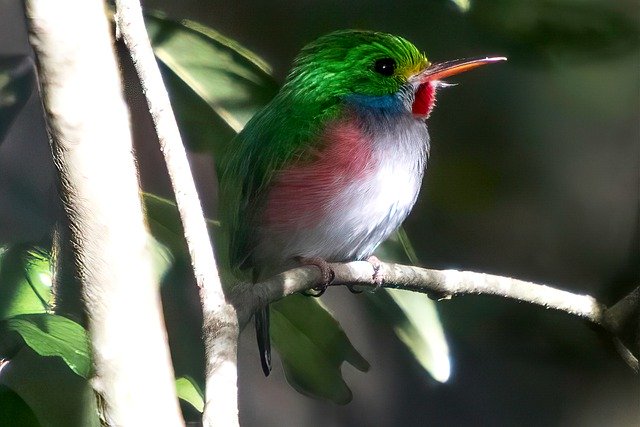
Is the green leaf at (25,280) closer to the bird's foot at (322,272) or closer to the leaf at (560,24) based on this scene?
the bird's foot at (322,272)

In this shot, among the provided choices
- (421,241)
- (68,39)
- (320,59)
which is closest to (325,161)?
(320,59)

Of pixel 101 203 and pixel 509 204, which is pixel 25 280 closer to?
pixel 101 203

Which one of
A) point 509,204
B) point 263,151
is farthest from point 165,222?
point 509,204

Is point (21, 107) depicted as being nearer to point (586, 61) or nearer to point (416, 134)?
point (416, 134)

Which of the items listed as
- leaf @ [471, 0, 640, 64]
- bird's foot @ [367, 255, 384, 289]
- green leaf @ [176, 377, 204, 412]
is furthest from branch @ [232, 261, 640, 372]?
leaf @ [471, 0, 640, 64]

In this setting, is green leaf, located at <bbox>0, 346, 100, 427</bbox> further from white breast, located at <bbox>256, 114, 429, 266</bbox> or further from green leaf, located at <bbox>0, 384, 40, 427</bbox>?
white breast, located at <bbox>256, 114, 429, 266</bbox>

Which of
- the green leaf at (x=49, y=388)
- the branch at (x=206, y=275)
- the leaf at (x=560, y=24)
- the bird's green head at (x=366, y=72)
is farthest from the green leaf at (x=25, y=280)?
the leaf at (x=560, y=24)
